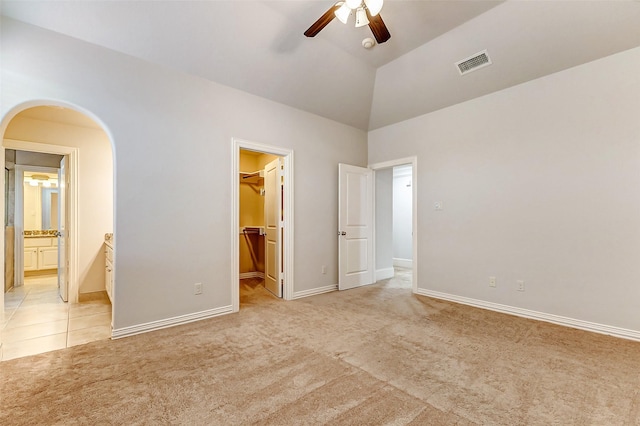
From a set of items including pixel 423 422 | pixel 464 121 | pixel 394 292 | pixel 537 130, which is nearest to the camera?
pixel 423 422

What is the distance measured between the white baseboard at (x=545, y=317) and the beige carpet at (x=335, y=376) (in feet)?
0.54

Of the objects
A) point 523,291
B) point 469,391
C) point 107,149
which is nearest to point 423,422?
point 469,391

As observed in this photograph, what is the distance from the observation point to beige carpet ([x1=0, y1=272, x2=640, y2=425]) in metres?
1.58

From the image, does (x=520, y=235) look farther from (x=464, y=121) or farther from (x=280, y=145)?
(x=280, y=145)

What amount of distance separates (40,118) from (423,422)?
5.23m

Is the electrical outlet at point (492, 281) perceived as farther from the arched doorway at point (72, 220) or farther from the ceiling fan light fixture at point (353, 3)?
the arched doorway at point (72, 220)

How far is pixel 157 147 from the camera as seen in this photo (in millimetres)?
2889

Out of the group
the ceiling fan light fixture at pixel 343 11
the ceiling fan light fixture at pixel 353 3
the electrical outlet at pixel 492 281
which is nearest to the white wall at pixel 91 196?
the ceiling fan light fixture at pixel 343 11

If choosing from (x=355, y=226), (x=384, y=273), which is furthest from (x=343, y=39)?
(x=384, y=273)

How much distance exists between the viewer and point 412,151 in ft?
14.4

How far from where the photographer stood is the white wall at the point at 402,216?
6912mm

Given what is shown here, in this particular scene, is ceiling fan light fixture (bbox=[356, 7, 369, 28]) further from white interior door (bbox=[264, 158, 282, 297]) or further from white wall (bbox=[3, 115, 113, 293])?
white wall (bbox=[3, 115, 113, 293])

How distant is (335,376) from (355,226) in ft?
9.47

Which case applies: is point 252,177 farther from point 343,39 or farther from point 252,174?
point 343,39
